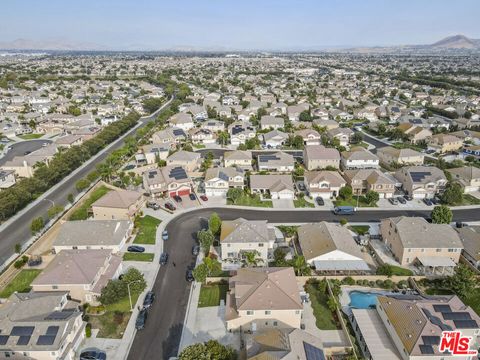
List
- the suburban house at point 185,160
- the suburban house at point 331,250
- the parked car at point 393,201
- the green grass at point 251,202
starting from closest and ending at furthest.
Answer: the suburban house at point 331,250, the green grass at point 251,202, the parked car at point 393,201, the suburban house at point 185,160

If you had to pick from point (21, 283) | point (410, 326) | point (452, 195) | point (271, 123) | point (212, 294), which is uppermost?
point (271, 123)

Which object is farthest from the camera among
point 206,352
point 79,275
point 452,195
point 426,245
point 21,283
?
point 452,195

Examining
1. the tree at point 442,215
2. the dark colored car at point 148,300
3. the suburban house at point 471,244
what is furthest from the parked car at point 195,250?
the tree at point 442,215

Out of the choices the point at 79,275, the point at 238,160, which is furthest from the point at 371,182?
the point at 79,275

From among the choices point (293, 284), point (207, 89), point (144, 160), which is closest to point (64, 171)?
point (144, 160)

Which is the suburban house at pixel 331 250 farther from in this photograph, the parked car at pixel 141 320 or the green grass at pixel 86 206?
the green grass at pixel 86 206

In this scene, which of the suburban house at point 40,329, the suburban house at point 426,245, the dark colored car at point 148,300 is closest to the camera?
the suburban house at point 40,329

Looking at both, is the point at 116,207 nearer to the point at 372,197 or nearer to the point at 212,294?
the point at 212,294
